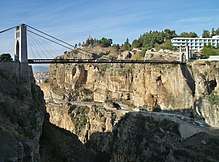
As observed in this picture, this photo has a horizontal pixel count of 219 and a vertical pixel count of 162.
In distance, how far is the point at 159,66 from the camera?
7162cm

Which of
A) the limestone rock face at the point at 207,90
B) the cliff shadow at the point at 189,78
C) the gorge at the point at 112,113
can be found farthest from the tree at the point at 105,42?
the limestone rock face at the point at 207,90

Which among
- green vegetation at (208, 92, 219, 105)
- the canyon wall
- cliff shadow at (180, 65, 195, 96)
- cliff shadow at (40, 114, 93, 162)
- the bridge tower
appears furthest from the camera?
cliff shadow at (180, 65, 195, 96)

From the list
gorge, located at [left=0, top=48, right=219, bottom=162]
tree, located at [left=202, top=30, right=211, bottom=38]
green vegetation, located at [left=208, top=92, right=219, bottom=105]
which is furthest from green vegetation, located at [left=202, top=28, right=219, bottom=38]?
green vegetation, located at [left=208, top=92, right=219, bottom=105]

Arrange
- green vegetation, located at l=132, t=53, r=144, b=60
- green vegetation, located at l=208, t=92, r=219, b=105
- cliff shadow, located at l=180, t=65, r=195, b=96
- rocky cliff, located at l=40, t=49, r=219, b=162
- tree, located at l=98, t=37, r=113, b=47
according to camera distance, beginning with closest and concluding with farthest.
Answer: rocky cliff, located at l=40, t=49, r=219, b=162 < green vegetation, located at l=208, t=92, r=219, b=105 < cliff shadow, located at l=180, t=65, r=195, b=96 < green vegetation, located at l=132, t=53, r=144, b=60 < tree, located at l=98, t=37, r=113, b=47

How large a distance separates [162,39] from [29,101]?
7339 centimetres

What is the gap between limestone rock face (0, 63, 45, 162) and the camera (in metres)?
27.9

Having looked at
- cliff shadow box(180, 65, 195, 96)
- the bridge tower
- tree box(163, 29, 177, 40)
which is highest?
tree box(163, 29, 177, 40)

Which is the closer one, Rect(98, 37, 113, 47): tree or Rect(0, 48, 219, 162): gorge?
Rect(0, 48, 219, 162): gorge

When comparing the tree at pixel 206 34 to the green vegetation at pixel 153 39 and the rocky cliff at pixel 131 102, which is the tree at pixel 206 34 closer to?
the green vegetation at pixel 153 39

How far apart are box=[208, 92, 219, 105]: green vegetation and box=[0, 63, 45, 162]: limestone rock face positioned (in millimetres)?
27867

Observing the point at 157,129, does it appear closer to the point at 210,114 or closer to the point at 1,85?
the point at 210,114

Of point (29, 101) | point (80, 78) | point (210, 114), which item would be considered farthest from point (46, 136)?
point (80, 78)

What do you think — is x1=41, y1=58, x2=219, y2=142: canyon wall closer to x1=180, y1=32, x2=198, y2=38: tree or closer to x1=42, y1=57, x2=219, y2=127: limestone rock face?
x1=42, y1=57, x2=219, y2=127: limestone rock face

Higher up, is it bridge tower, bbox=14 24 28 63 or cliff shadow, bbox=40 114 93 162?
bridge tower, bbox=14 24 28 63
